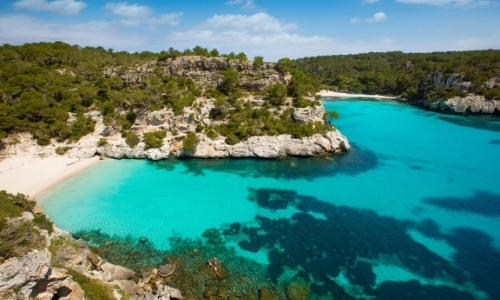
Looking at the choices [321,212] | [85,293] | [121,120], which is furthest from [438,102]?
[85,293]

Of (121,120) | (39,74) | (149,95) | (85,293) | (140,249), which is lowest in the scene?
(140,249)

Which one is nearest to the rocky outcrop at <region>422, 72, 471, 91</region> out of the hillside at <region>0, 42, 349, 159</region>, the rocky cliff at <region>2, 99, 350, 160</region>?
the hillside at <region>0, 42, 349, 159</region>

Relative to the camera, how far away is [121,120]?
41.1 m

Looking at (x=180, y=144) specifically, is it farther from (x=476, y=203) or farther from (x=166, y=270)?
(x=476, y=203)

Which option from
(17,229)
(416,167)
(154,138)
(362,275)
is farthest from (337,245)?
(154,138)

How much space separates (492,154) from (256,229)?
42.2 meters

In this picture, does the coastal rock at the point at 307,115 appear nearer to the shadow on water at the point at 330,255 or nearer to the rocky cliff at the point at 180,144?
the rocky cliff at the point at 180,144

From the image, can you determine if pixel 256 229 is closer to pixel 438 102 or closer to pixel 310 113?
pixel 310 113

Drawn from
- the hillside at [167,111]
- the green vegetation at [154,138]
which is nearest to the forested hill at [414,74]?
the hillside at [167,111]

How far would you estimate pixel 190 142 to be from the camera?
3678cm

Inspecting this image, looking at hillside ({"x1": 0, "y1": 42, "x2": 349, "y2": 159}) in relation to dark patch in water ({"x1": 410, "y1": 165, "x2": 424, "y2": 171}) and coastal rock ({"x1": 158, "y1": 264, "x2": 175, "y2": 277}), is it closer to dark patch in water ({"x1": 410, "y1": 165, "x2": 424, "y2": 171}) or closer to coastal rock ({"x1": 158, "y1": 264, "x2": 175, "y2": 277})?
dark patch in water ({"x1": 410, "y1": 165, "x2": 424, "y2": 171})

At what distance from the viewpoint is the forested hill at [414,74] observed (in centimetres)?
7250

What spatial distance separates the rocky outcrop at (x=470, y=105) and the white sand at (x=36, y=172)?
289 ft

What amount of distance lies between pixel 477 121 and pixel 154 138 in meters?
74.2
